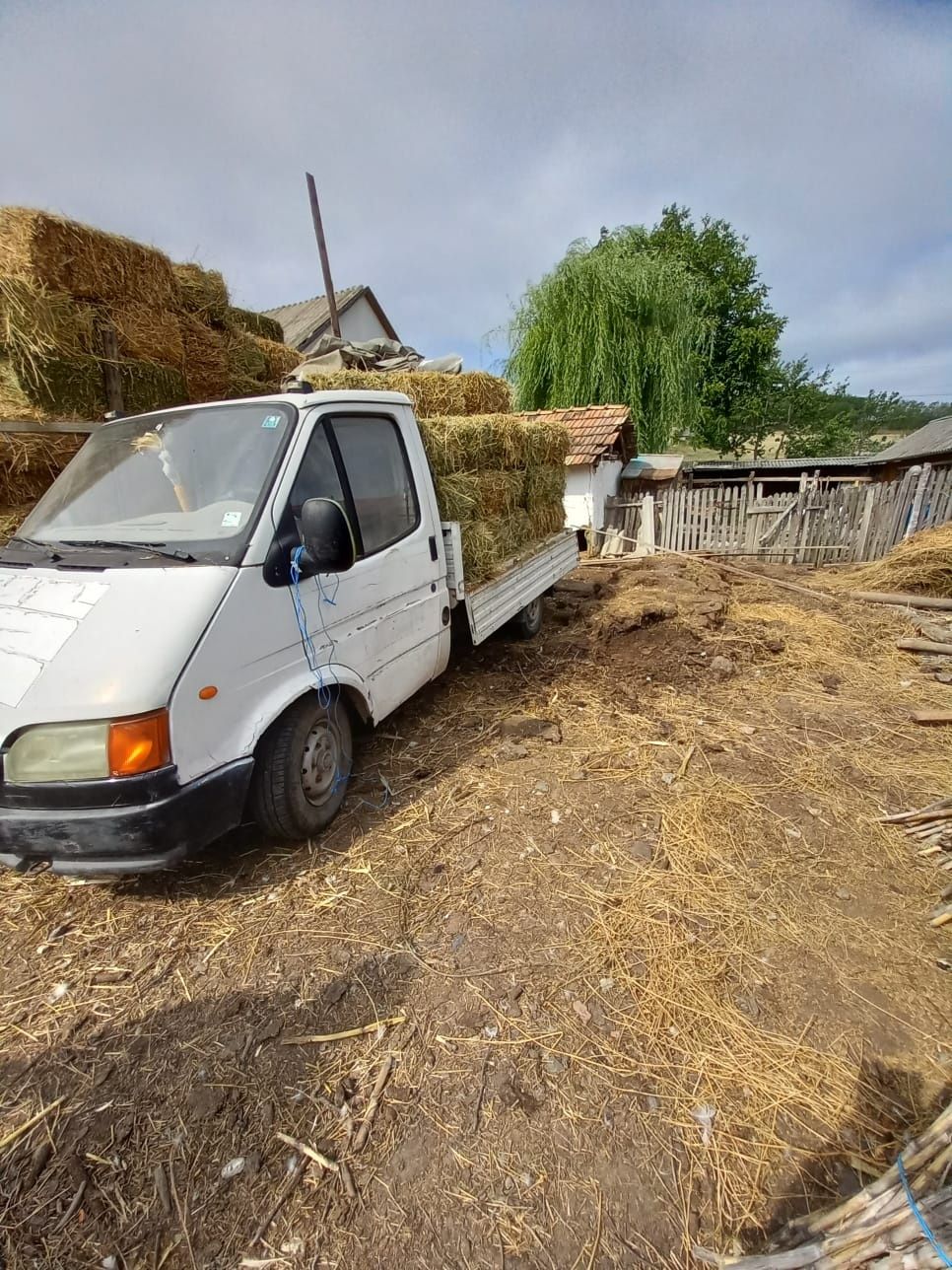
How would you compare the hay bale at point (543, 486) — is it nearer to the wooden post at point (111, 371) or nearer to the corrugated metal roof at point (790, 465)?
the wooden post at point (111, 371)

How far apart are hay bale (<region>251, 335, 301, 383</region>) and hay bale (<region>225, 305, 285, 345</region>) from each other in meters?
0.12

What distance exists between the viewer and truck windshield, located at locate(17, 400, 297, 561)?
8.77ft

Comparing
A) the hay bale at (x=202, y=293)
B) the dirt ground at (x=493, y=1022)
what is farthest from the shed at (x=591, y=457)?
the dirt ground at (x=493, y=1022)

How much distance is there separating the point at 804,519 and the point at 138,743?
13.5 meters

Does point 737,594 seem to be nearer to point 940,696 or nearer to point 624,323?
point 940,696

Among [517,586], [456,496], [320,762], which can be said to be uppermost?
[456,496]

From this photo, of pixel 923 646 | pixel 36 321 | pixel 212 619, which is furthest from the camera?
pixel 923 646

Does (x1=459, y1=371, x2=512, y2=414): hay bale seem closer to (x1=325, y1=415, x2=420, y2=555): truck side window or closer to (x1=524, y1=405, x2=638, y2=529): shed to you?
(x1=325, y1=415, x2=420, y2=555): truck side window

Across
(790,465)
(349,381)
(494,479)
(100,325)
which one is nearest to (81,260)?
(100,325)

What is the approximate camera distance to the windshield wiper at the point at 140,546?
2480mm

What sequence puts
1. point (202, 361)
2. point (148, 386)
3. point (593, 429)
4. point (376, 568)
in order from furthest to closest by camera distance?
point (593, 429) < point (202, 361) < point (148, 386) < point (376, 568)

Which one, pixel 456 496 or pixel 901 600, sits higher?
pixel 456 496

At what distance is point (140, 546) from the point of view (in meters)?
2.62

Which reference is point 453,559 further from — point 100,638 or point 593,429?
point 593,429
